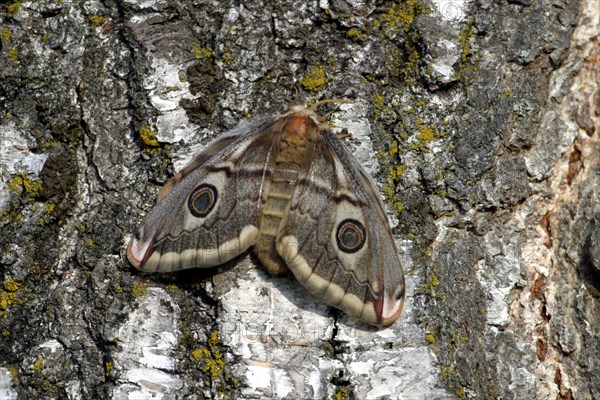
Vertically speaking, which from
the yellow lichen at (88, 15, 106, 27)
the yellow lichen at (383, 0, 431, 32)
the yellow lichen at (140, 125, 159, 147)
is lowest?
the yellow lichen at (140, 125, 159, 147)

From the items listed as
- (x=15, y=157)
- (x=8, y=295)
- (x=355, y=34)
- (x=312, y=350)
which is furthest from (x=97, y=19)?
(x=312, y=350)

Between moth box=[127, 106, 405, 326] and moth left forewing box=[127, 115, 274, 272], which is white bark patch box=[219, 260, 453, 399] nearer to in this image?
moth box=[127, 106, 405, 326]

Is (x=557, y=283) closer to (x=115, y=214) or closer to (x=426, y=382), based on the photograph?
(x=426, y=382)

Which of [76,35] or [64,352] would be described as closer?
[64,352]

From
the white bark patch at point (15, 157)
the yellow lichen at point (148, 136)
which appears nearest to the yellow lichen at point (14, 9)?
the white bark patch at point (15, 157)

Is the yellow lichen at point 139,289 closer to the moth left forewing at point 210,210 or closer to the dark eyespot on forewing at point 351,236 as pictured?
the moth left forewing at point 210,210

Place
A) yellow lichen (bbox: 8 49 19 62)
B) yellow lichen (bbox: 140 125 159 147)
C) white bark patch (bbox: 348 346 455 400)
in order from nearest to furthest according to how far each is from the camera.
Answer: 1. white bark patch (bbox: 348 346 455 400)
2. yellow lichen (bbox: 140 125 159 147)
3. yellow lichen (bbox: 8 49 19 62)

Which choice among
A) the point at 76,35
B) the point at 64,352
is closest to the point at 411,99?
the point at 76,35

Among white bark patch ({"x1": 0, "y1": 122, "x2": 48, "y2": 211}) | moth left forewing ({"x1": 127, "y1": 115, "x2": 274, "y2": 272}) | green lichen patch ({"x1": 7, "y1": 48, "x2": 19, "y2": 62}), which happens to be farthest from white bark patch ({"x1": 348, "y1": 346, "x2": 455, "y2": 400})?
green lichen patch ({"x1": 7, "y1": 48, "x2": 19, "y2": 62})
